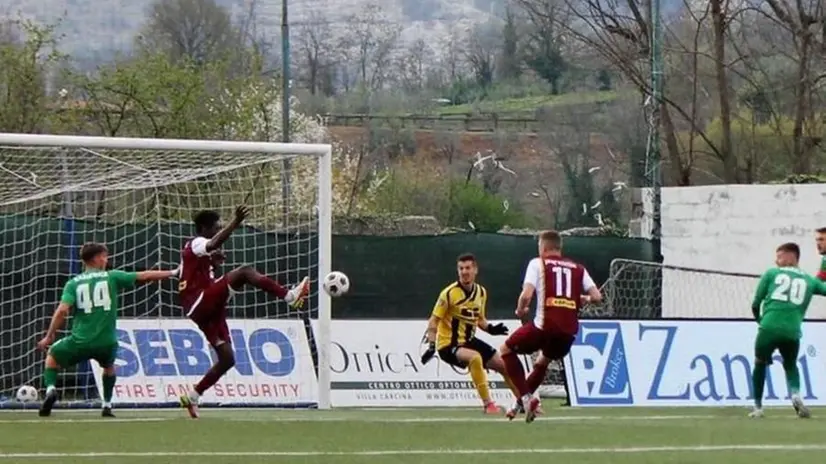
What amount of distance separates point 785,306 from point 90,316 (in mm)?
7189

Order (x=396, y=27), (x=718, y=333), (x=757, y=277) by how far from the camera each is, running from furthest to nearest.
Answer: (x=396, y=27) < (x=757, y=277) < (x=718, y=333)

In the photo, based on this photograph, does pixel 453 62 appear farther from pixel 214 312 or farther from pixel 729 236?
pixel 214 312

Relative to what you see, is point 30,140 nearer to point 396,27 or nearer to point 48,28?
Answer: point 48,28

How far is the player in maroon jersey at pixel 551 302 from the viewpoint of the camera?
14.8 meters

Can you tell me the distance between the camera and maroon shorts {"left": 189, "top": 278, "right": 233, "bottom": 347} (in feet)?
51.6

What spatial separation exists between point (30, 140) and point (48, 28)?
1941cm

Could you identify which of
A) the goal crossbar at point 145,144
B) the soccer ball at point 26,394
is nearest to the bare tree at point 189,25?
the soccer ball at point 26,394

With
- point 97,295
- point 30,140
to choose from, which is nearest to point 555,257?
point 97,295

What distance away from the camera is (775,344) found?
17031mm

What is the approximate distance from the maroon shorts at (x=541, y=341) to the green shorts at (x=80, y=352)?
390cm

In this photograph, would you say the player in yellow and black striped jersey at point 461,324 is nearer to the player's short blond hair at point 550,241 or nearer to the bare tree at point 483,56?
the player's short blond hair at point 550,241

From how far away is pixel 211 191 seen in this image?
20922mm

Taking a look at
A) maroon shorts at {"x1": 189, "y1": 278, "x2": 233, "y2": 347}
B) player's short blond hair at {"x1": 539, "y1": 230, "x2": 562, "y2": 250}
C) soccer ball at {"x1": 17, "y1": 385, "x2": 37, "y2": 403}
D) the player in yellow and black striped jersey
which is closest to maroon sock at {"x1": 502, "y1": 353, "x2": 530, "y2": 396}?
player's short blond hair at {"x1": 539, "y1": 230, "x2": 562, "y2": 250}

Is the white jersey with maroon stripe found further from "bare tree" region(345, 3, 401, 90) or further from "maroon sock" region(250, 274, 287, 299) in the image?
"bare tree" region(345, 3, 401, 90)
